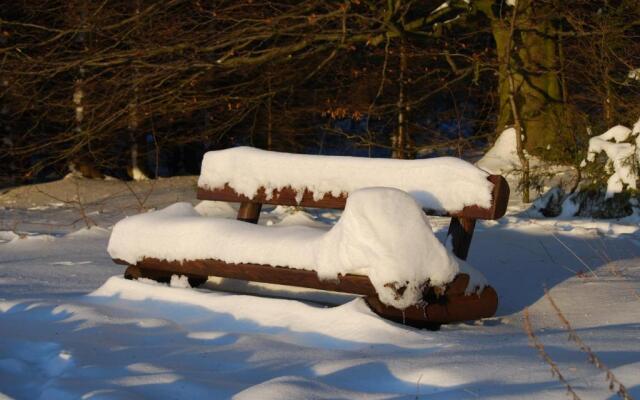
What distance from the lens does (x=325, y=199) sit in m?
4.41

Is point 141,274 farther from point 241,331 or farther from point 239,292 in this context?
point 241,331

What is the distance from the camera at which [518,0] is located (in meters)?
9.40

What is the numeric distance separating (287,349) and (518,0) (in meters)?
6.82

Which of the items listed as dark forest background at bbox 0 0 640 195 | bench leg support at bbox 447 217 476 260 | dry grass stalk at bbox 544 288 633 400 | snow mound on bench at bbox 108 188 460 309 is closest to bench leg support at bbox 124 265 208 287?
snow mound on bench at bbox 108 188 460 309

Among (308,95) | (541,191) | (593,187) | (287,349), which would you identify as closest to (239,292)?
(287,349)

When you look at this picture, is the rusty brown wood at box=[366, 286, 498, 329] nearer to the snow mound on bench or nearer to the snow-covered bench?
the snow-covered bench

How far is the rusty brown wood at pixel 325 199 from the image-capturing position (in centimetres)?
392

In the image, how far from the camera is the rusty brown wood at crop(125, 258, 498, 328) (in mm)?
3842

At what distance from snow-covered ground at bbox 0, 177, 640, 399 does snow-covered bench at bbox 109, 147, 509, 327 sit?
0.45 feet

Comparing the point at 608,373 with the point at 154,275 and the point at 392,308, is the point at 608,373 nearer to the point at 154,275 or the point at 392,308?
the point at 392,308

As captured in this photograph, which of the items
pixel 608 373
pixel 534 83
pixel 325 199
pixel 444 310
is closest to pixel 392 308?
pixel 444 310

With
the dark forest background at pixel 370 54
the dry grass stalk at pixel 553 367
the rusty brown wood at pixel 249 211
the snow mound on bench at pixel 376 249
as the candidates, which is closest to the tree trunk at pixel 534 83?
the dark forest background at pixel 370 54

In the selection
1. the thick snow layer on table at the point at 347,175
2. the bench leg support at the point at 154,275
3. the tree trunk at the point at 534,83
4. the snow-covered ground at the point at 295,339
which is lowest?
the snow-covered ground at the point at 295,339

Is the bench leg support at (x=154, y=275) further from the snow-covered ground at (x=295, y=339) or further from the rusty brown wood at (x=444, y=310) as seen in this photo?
the rusty brown wood at (x=444, y=310)
